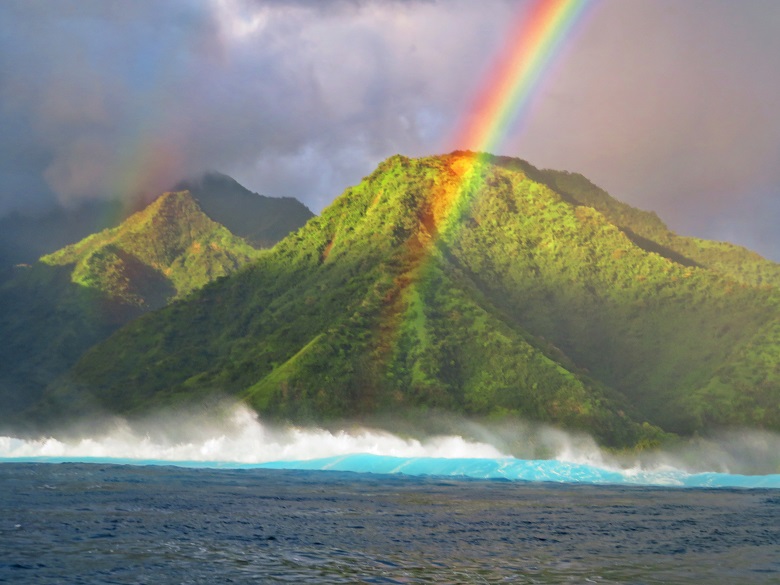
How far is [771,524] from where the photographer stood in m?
65.7

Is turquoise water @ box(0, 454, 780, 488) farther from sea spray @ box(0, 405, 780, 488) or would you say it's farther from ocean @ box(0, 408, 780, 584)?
ocean @ box(0, 408, 780, 584)

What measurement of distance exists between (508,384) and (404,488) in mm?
93974

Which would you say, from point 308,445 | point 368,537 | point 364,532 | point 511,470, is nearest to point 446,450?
point 308,445


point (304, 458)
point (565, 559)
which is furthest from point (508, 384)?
point (565, 559)

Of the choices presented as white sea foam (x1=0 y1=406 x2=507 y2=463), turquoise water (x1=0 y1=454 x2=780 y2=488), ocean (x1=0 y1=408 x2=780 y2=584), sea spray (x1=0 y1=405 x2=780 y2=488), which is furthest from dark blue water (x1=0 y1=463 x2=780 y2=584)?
white sea foam (x1=0 y1=406 x2=507 y2=463)

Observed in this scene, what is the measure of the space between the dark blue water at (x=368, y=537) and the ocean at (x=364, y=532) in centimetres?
12

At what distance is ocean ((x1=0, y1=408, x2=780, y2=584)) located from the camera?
124ft

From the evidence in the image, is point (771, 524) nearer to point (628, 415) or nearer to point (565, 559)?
point (565, 559)

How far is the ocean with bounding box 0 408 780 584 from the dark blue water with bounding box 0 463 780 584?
0.12m

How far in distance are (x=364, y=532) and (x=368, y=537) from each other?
2806 mm

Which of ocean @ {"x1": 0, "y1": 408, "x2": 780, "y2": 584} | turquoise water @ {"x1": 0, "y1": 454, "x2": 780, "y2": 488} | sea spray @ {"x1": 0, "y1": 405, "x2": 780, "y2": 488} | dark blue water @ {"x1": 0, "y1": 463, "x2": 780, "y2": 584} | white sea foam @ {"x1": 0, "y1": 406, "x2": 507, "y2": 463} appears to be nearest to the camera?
dark blue water @ {"x1": 0, "y1": 463, "x2": 780, "y2": 584}

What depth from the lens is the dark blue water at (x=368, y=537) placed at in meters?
37.6

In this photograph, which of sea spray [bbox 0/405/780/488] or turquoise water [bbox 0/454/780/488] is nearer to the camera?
turquoise water [bbox 0/454/780/488]

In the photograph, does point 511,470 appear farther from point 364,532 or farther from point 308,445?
point 364,532
